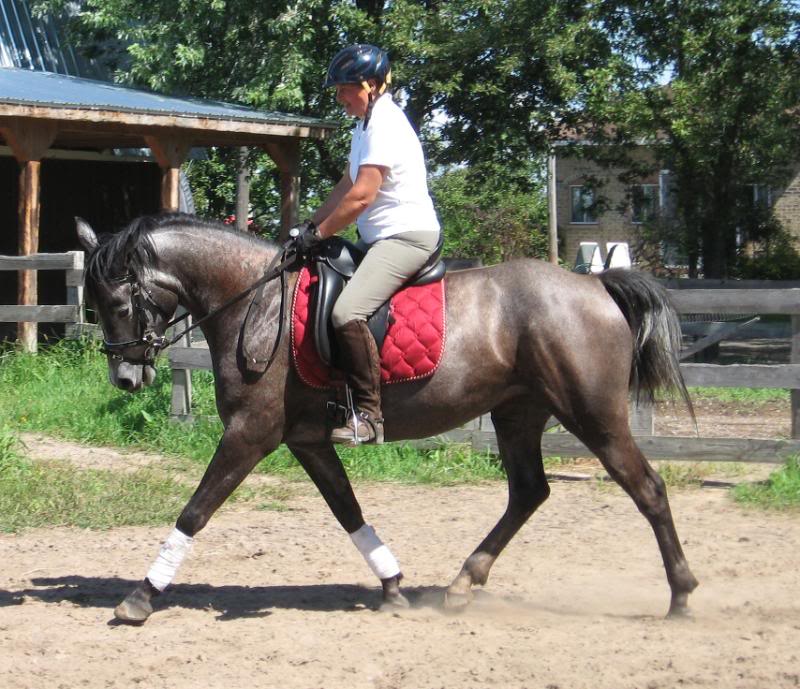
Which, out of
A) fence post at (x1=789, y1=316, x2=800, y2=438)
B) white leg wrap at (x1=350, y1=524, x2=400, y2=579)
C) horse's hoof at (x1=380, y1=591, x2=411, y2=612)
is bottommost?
horse's hoof at (x1=380, y1=591, x2=411, y2=612)

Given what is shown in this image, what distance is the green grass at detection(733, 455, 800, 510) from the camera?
7.57m

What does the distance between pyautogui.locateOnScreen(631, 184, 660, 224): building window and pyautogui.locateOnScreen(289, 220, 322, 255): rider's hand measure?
15766 mm

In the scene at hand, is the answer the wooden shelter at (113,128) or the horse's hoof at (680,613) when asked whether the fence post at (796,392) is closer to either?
the horse's hoof at (680,613)

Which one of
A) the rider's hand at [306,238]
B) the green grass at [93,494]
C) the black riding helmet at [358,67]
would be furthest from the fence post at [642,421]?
the black riding helmet at [358,67]

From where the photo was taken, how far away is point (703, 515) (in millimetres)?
7422

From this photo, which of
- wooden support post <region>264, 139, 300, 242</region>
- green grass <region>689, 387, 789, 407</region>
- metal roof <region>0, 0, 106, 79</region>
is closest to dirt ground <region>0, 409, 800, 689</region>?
green grass <region>689, 387, 789, 407</region>

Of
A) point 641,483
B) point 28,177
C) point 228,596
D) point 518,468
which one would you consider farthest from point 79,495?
point 28,177

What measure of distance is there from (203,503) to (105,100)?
1052 cm

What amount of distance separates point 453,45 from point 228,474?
1217 cm

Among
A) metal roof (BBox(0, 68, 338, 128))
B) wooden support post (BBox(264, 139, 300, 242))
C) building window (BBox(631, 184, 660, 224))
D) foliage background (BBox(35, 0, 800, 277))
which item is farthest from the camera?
building window (BBox(631, 184, 660, 224))

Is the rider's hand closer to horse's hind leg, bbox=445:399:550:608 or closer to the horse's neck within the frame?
the horse's neck

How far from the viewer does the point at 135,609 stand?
5.18 metres

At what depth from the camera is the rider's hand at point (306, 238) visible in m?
5.23

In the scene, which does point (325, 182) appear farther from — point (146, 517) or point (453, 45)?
point (146, 517)
